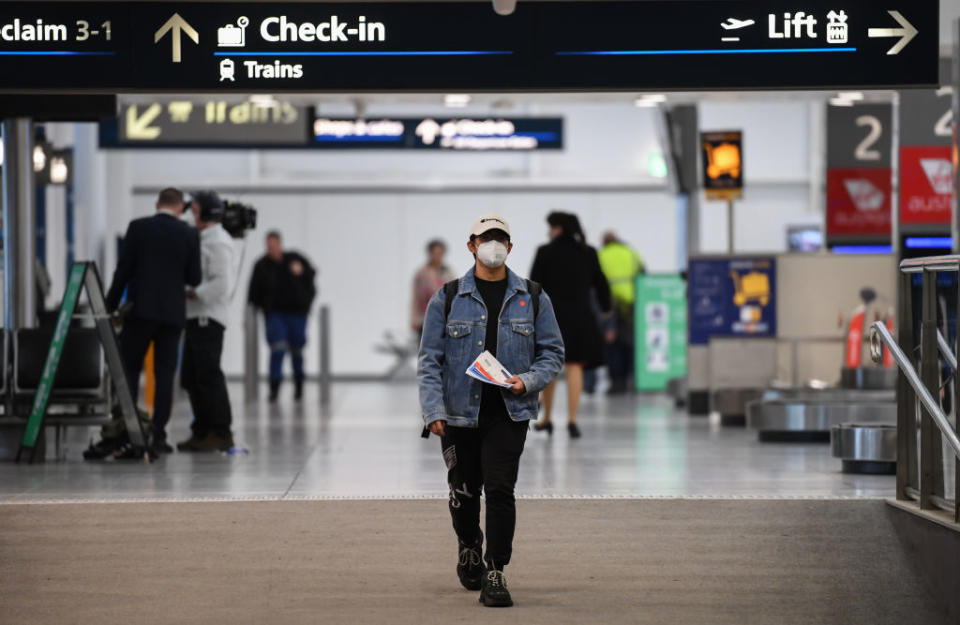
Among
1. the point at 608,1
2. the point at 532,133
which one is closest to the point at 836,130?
the point at 532,133

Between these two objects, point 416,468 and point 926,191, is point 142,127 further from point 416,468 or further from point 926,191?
point 926,191

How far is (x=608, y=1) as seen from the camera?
8555 mm

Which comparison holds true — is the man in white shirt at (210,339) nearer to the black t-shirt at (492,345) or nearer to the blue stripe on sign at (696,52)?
the blue stripe on sign at (696,52)

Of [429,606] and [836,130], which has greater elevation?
[836,130]

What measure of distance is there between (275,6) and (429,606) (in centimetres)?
357

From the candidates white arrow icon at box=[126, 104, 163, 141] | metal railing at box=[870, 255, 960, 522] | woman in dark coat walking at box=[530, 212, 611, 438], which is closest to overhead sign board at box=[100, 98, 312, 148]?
white arrow icon at box=[126, 104, 163, 141]

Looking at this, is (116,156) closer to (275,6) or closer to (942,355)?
(275,6)

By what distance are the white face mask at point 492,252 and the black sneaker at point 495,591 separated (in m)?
1.26

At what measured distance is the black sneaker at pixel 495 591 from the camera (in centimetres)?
642

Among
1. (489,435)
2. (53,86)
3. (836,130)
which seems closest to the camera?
(489,435)

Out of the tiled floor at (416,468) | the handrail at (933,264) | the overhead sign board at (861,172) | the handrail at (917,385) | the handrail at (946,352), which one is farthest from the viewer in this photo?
the overhead sign board at (861,172)

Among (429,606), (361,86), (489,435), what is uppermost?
(361,86)

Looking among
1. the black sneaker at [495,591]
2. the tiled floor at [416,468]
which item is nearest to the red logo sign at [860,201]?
the tiled floor at [416,468]

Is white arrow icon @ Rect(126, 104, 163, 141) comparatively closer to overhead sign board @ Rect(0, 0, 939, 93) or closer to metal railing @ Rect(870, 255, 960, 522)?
overhead sign board @ Rect(0, 0, 939, 93)
